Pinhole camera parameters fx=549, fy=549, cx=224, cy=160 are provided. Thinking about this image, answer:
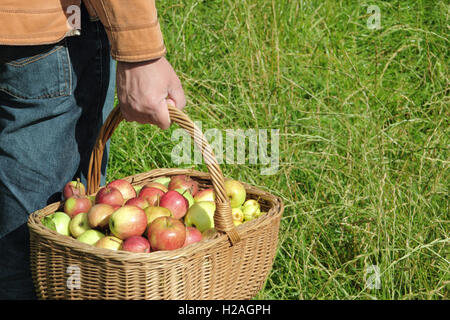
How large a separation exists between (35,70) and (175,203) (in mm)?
572

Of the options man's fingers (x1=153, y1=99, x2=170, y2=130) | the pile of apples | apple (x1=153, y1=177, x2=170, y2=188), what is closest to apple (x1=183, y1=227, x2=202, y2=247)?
the pile of apples

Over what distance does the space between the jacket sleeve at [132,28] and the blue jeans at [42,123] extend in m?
0.18

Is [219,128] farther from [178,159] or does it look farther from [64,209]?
[64,209]

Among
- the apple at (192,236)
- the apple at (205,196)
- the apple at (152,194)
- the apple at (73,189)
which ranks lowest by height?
the apple at (205,196)

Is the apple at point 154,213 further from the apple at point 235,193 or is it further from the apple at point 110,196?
the apple at point 235,193

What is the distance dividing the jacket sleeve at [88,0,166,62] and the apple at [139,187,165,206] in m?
0.51

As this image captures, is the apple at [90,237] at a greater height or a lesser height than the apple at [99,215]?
lesser

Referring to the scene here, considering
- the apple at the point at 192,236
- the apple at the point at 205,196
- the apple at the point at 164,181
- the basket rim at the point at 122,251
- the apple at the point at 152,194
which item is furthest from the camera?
the apple at the point at 164,181

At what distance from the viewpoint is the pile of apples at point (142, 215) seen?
1517 millimetres

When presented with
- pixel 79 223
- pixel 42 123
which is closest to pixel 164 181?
pixel 79 223

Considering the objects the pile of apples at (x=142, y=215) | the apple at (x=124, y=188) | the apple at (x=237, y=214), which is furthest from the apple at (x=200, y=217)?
the apple at (x=124, y=188)

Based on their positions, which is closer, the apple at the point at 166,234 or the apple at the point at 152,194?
the apple at the point at 166,234

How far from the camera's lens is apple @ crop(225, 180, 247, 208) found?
6.06 feet
